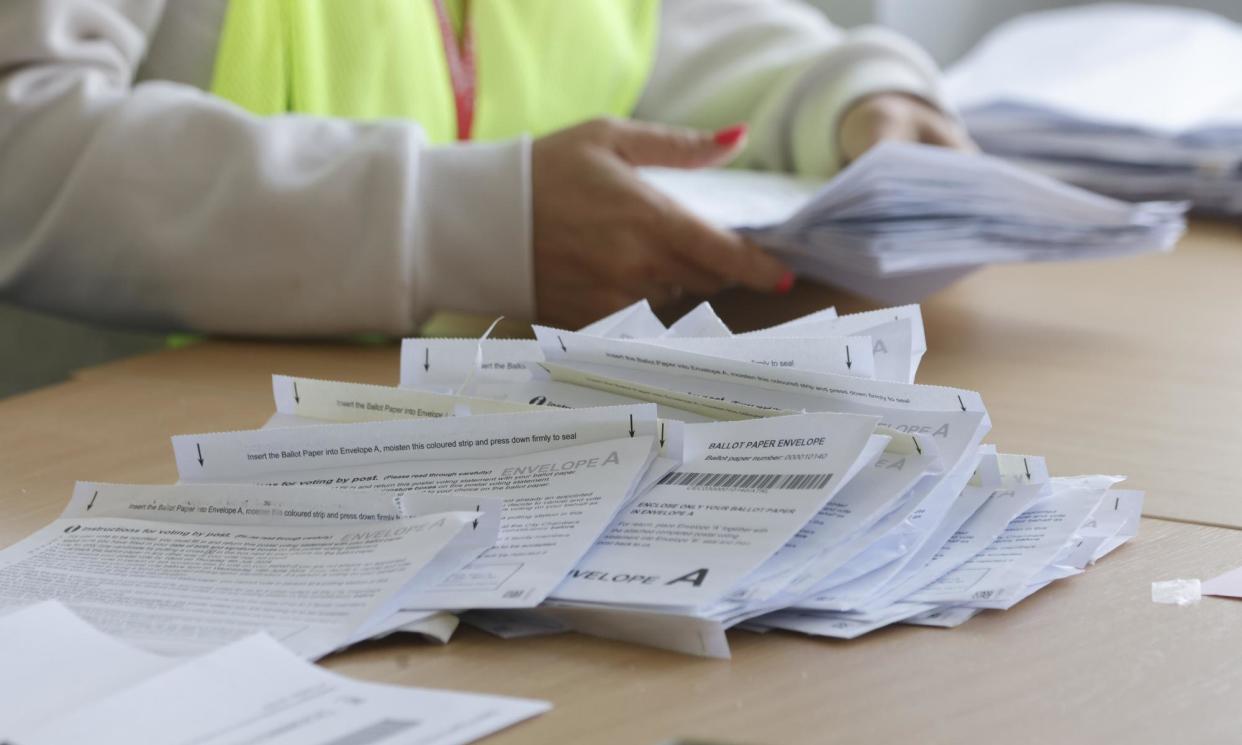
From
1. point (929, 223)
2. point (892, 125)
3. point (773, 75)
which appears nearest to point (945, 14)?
point (773, 75)

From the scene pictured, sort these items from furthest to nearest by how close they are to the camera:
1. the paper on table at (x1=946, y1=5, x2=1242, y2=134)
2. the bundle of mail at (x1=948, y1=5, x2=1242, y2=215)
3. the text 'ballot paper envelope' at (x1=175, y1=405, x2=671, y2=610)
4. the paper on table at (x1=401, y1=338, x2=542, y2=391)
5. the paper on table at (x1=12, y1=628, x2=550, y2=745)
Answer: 1. the paper on table at (x1=946, y1=5, x2=1242, y2=134)
2. the bundle of mail at (x1=948, y1=5, x2=1242, y2=215)
3. the paper on table at (x1=401, y1=338, x2=542, y2=391)
4. the text 'ballot paper envelope' at (x1=175, y1=405, x2=671, y2=610)
5. the paper on table at (x1=12, y1=628, x2=550, y2=745)

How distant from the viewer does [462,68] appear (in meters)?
1.05

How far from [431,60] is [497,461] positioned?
0.64 m

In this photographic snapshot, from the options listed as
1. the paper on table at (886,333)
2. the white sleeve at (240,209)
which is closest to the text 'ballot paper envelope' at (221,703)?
the paper on table at (886,333)

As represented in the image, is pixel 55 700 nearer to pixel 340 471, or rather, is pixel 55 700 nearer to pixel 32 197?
pixel 340 471

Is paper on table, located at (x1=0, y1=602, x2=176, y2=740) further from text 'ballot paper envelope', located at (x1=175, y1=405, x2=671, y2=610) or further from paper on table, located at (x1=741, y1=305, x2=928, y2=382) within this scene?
paper on table, located at (x1=741, y1=305, x2=928, y2=382)

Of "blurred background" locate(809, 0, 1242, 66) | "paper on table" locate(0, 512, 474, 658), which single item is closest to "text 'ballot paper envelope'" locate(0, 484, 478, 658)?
"paper on table" locate(0, 512, 474, 658)

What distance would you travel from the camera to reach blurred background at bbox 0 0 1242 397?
101cm

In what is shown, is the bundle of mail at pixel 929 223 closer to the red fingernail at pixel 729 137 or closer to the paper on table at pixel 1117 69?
the red fingernail at pixel 729 137

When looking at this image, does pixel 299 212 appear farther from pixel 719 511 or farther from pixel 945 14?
pixel 945 14

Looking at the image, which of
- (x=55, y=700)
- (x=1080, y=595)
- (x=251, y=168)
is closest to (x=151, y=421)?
(x=251, y=168)

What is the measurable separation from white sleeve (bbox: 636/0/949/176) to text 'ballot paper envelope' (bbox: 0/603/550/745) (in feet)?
2.62

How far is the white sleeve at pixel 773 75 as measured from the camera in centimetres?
104

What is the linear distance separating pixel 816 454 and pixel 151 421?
0.35 metres
